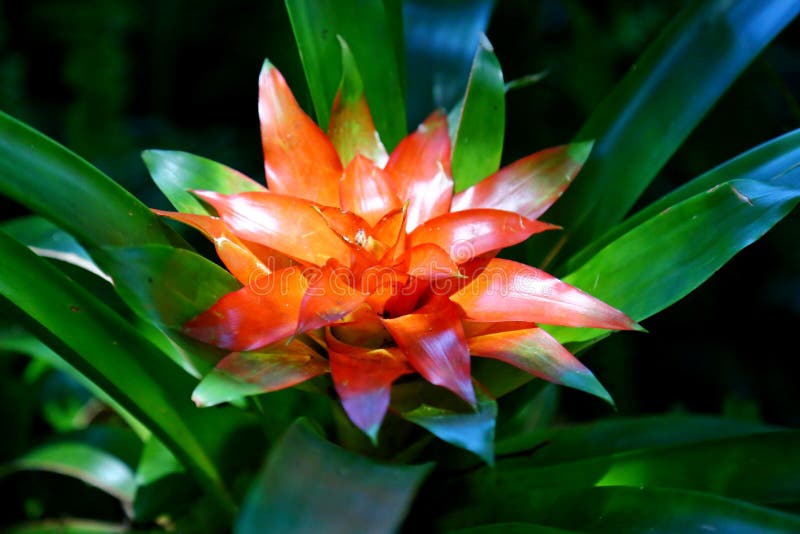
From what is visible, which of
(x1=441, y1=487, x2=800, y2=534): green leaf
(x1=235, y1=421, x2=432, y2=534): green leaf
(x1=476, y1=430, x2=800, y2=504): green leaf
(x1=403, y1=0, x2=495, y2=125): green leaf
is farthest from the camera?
(x1=403, y1=0, x2=495, y2=125): green leaf

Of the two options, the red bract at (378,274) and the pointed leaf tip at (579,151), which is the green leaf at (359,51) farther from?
the pointed leaf tip at (579,151)

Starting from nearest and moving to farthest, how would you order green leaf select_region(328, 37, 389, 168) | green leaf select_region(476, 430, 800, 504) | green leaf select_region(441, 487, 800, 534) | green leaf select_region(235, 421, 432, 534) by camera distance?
green leaf select_region(235, 421, 432, 534), green leaf select_region(441, 487, 800, 534), green leaf select_region(476, 430, 800, 504), green leaf select_region(328, 37, 389, 168)

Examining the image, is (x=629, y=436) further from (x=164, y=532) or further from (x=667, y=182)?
(x=667, y=182)

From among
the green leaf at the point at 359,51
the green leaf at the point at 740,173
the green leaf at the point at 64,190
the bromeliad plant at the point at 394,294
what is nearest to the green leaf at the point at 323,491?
the bromeliad plant at the point at 394,294

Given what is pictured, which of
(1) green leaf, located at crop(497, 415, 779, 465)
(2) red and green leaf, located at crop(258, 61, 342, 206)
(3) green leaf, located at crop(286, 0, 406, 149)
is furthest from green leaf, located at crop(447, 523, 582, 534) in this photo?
(3) green leaf, located at crop(286, 0, 406, 149)

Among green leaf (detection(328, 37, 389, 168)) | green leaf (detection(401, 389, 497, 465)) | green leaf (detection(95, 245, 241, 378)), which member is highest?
green leaf (detection(328, 37, 389, 168))

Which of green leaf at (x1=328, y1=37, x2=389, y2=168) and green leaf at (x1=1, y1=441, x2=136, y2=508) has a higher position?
green leaf at (x1=328, y1=37, x2=389, y2=168)

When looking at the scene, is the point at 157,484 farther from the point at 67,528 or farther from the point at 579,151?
the point at 579,151

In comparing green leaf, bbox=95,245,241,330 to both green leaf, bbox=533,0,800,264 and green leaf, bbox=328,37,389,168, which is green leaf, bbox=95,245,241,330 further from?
green leaf, bbox=533,0,800,264
